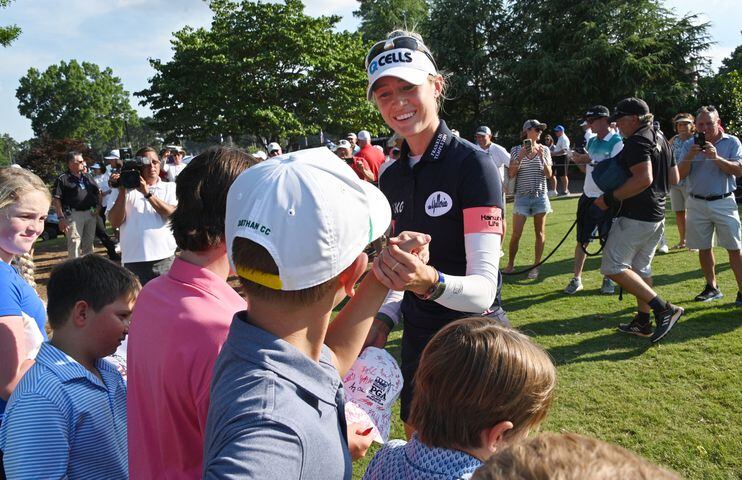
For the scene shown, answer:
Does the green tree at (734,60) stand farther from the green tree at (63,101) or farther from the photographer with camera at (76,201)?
the green tree at (63,101)

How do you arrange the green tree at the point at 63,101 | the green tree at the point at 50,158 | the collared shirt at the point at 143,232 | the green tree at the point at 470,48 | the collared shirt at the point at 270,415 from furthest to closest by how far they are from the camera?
the green tree at the point at 63,101, the green tree at the point at 470,48, the green tree at the point at 50,158, the collared shirt at the point at 143,232, the collared shirt at the point at 270,415

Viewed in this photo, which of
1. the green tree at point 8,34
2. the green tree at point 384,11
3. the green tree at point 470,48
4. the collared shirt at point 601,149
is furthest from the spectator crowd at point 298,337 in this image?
the green tree at point 384,11

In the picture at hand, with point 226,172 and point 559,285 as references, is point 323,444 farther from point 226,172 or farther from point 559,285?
point 559,285

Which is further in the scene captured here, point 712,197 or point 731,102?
point 731,102

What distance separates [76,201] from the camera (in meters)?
10.3

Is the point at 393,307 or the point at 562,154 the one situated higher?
the point at 562,154

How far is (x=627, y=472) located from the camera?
0.75m

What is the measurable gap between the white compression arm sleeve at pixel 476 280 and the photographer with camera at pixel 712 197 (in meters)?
5.25

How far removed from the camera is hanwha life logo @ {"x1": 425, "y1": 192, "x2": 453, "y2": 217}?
220cm

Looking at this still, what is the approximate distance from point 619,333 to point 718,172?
2.47 meters

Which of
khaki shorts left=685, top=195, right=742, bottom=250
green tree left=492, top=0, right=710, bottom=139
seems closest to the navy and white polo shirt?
khaki shorts left=685, top=195, right=742, bottom=250

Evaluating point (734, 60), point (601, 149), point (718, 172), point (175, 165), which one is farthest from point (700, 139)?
point (734, 60)

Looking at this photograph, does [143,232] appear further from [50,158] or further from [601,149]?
[50,158]

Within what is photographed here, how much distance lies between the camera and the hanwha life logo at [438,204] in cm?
220
